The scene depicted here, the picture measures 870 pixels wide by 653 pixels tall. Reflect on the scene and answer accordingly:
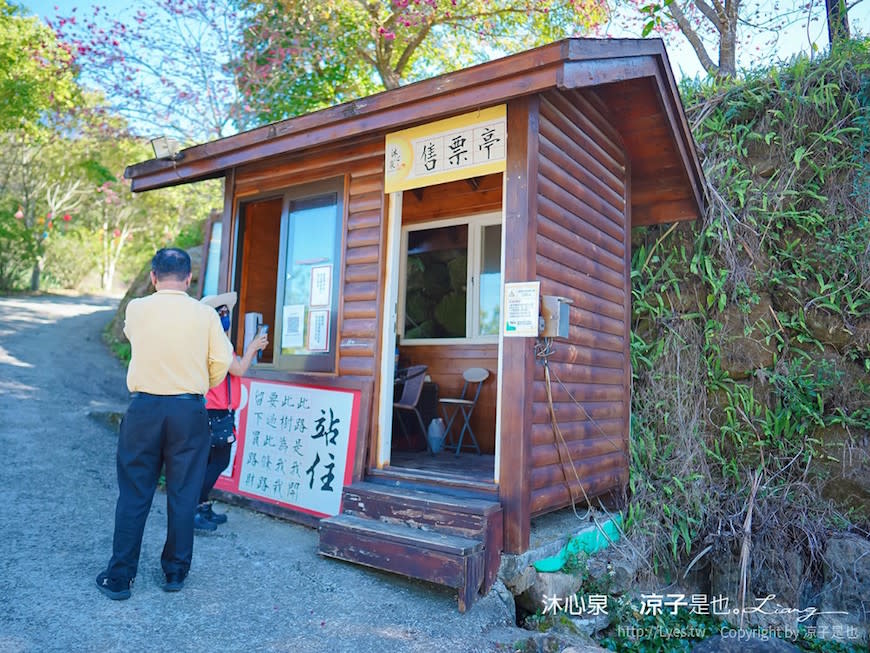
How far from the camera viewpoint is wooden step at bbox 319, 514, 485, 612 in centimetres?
355

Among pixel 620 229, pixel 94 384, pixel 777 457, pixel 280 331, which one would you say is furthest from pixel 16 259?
pixel 777 457

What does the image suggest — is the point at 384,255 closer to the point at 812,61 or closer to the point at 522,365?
the point at 522,365

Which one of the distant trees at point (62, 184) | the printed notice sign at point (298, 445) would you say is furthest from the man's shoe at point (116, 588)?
the distant trees at point (62, 184)

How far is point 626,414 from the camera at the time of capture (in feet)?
18.6

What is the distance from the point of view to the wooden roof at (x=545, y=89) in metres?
3.78

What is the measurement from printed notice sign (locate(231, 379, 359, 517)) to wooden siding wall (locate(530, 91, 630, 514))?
1.52 metres

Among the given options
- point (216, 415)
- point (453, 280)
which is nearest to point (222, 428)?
point (216, 415)

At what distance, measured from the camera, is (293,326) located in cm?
537

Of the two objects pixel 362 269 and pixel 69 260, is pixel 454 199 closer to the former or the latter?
pixel 362 269

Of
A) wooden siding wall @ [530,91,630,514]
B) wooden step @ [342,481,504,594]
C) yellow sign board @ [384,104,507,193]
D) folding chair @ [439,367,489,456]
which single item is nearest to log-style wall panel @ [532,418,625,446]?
wooden siding wall @ [530,91,630,514]

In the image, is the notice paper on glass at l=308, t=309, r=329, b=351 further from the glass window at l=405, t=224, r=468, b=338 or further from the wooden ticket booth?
the glass window at l=405, t=224, r=468, b=338

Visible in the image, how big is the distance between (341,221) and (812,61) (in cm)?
505

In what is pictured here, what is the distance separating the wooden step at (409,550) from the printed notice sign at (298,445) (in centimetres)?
56

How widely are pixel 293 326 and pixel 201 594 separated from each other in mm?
2371
